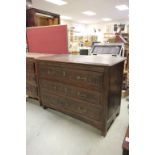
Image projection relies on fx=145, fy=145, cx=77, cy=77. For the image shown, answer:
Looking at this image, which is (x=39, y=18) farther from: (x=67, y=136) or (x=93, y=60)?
(x=67, y=136)

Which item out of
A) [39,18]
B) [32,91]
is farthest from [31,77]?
[39,18]

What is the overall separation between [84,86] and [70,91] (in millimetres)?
242

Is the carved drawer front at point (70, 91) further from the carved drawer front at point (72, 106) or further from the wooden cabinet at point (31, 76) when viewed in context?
the wooden cabinet at point (31, 76)

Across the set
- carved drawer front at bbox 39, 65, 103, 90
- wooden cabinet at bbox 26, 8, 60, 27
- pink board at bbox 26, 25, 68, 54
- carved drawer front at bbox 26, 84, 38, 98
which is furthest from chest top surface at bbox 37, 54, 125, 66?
wooden cabinet at bbox 26, 8, 60, 27

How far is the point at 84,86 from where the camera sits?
63.9 inches

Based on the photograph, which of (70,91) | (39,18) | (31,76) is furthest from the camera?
(39,18)

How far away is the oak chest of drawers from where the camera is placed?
1492 mm

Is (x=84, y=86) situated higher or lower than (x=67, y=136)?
higher

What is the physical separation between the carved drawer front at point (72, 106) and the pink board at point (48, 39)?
0.95 meters

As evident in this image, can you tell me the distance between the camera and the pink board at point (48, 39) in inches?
99.7

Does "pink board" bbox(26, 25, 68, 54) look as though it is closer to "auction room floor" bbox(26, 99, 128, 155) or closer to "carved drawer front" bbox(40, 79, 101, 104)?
"carved drawer front" bbox(40, 79, 101, 104)
